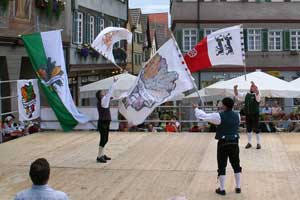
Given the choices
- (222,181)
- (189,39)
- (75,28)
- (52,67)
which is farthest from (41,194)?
(189,39)

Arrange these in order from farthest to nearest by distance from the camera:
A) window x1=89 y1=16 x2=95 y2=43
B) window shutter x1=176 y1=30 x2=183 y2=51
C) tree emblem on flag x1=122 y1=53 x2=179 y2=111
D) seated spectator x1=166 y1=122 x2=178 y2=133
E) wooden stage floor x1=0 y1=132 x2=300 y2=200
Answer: window shutter x1=176 y1=30 x2=183 y2=51 < window x1=89 y1=16 x2=95 y2=43 < seated spectator x1=166 y1=122 x2=178 y2=133 < tree emblem on flag x1=122 y1=53 x2=179 y2=111 < wooden stage floor x1=0 y1=132 x2=300 y2=200

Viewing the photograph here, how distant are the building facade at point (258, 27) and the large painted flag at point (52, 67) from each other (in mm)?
22376

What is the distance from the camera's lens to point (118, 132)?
20.7 m

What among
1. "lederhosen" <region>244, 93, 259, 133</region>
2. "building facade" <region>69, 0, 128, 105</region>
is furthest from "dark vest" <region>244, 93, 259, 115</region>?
"building facade" <region>69, 0, 128, 105</region>

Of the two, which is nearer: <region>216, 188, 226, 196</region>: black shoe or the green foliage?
<region>216, 188, 226, 196</region>: black shoe

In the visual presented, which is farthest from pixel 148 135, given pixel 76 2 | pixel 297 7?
pixel 297 7

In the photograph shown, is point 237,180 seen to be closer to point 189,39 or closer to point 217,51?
point 217,51

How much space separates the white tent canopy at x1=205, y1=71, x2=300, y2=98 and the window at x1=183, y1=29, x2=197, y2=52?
18.5m

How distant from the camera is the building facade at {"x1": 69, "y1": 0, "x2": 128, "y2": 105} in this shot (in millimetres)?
30970

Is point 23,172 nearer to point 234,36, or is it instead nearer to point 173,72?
point 173,72

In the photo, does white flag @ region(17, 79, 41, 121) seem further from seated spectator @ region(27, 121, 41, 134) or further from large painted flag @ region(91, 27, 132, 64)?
large painted flag @ region(91, 27, 132, 64)

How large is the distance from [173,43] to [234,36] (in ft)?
12.4

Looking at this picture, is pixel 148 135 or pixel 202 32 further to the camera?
pixel 202 32

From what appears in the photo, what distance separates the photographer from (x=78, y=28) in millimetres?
31562
